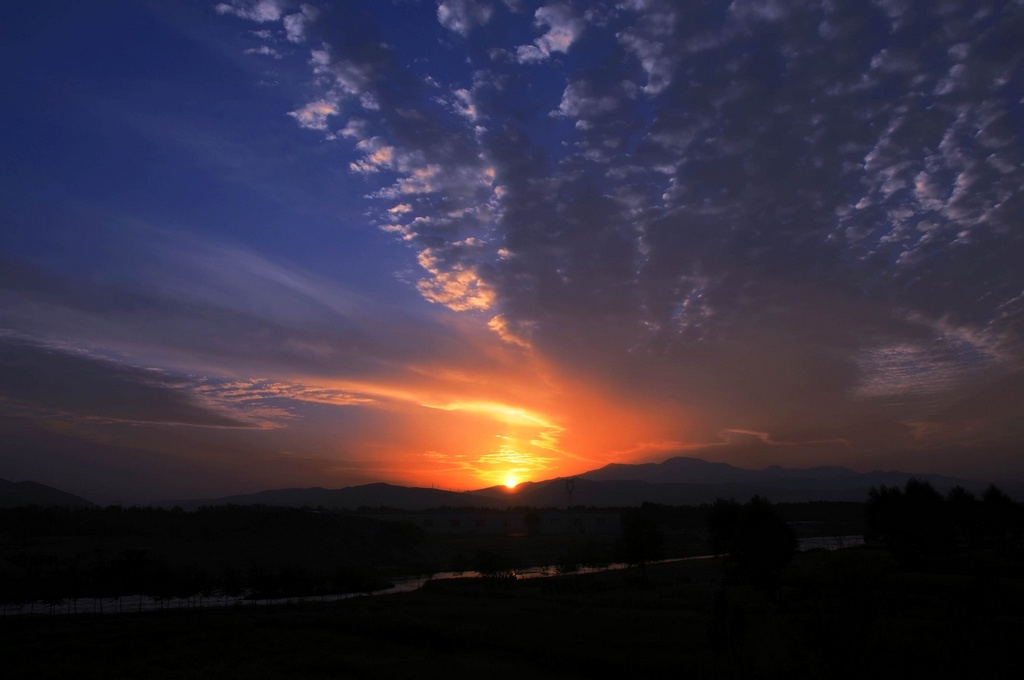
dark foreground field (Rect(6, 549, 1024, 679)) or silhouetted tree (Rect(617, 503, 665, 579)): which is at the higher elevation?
silhouetted tree (Rect(617, 503, 665, 579))

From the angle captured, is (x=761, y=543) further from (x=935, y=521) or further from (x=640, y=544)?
(x=935, y=521)

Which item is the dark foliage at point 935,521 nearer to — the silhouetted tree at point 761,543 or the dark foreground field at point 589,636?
the dark foreground field at point 589,636

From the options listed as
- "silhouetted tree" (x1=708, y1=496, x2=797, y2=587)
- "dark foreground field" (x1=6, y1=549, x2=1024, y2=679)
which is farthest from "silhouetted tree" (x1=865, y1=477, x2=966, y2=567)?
"silhouetted tree" (x1=708, y1=496, x2=797, y2=587)

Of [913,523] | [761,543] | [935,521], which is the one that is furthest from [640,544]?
[935,521]

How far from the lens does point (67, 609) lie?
5888cm

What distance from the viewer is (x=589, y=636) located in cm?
3338

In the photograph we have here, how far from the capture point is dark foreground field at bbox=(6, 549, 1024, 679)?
23.7 meters

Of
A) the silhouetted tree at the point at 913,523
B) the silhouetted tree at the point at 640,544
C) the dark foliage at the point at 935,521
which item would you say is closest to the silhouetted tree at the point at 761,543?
the silhouetted tree at the point at 640,544

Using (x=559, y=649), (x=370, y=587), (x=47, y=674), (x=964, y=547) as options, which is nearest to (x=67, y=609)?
(x=370, y=587)

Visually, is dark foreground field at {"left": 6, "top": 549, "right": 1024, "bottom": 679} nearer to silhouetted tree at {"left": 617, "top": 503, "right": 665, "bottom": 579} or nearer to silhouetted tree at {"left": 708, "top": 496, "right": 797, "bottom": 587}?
silhouetted tree at {"left": 708, "top": 496, "right": 797, "bottom": 587}

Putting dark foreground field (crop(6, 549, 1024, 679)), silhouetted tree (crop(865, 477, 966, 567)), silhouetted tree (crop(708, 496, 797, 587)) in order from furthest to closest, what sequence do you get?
silhouetted tree (crop(865, 477, 966, 567)) < silhouetted tree (crop(708, 496, 797, 587)) < dark foreground field (crop(6, 549, 1024, 679))

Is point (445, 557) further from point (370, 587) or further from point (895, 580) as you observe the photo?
point (895, 580)

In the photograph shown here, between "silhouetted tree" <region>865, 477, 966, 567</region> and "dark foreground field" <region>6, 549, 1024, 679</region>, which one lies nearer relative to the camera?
"dark foreground field" <region>6, 549, 1024, 679</region>

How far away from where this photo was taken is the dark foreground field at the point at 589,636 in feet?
77.8
